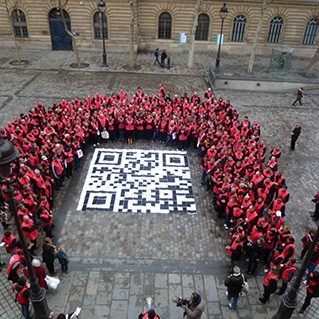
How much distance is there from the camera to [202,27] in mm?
33000

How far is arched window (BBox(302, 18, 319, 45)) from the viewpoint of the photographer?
1284 inches

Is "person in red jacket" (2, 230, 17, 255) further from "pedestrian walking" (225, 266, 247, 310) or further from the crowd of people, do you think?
"pedestrian walking" (225, 266, 247, 310)

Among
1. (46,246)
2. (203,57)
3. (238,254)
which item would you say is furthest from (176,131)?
(203,57)

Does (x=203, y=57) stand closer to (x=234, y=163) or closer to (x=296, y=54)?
(x=296, y=54)

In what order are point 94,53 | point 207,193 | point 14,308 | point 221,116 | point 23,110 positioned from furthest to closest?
point 94,53 → point 23,110 → point 221,116 → point 207,193 → point 14,308

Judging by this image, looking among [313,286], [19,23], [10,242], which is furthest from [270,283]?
[19,23]

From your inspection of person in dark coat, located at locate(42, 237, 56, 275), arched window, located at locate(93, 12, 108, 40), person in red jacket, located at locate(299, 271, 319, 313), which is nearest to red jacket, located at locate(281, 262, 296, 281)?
person in red jacket, located at locate(299, 271, 319, 313)

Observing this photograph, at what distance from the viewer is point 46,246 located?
8969 mm

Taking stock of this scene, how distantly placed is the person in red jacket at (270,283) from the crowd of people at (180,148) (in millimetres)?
27

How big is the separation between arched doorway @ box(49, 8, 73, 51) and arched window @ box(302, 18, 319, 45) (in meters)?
23.0

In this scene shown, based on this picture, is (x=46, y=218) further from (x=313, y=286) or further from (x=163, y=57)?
(x=163, y=57)

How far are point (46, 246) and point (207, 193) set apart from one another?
22.2 ft

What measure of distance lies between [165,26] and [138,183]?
77.0ft

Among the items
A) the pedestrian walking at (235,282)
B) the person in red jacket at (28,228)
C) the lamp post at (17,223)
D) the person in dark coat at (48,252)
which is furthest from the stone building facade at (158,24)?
the lamp post at (17,223)
